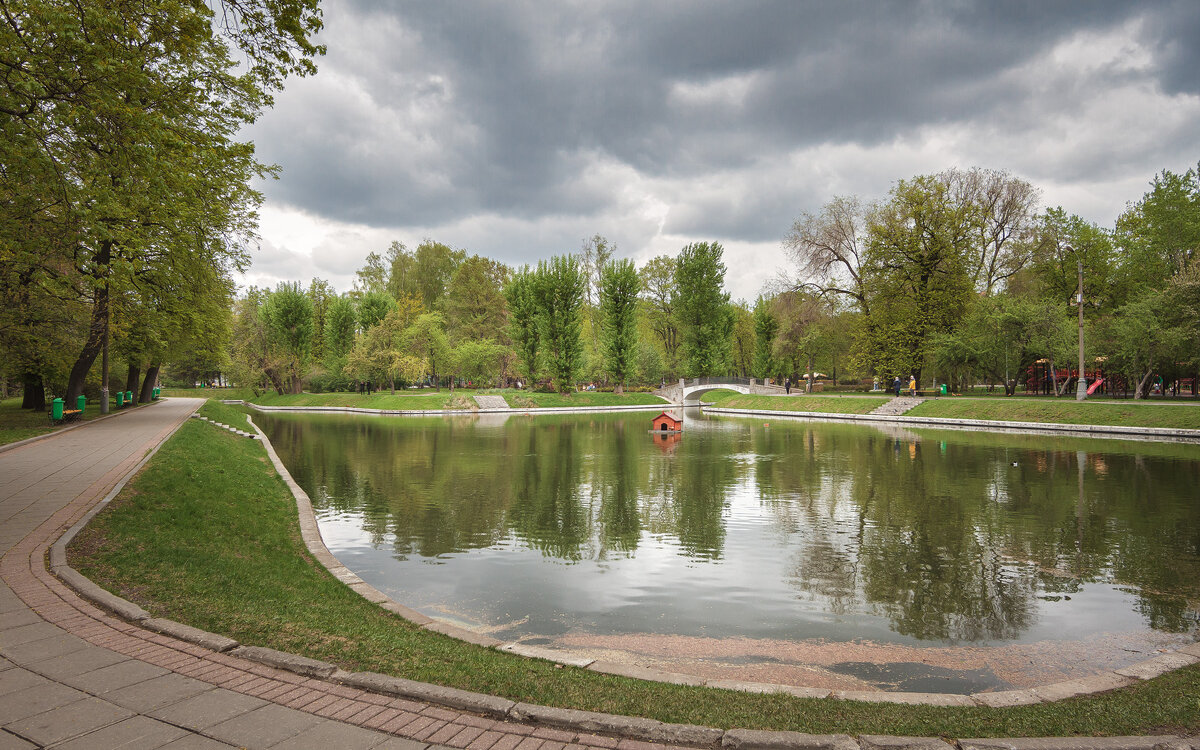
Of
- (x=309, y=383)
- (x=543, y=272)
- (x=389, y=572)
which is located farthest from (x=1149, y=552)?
(x=309, y=383)

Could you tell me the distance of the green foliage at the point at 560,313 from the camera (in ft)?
222

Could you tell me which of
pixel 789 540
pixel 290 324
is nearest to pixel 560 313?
pixel 290 324

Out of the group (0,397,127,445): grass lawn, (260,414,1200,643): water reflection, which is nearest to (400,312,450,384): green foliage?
(0,397,127,445): grass lawn

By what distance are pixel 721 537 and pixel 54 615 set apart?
10.6 meters

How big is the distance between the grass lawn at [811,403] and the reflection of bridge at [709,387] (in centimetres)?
394

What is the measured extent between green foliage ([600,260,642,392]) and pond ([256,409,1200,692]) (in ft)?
157

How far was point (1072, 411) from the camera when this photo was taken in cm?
3428

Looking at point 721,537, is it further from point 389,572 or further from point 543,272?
point 543,272

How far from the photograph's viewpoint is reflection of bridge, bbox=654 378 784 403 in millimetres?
70312

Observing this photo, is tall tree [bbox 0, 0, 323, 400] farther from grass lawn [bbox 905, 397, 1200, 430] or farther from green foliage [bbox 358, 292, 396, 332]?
green foliage [bbox 358, 292, 396, 332]

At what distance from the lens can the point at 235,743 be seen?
377cm

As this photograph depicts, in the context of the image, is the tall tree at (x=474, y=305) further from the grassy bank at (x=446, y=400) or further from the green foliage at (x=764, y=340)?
the green foliage at (x=764, y=340)

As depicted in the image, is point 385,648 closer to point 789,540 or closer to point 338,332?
point 789,540

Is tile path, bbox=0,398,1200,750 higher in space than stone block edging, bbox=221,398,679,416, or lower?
higher
